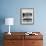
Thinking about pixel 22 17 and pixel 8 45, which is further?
pixel 22 17

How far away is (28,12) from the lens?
4.44 metres

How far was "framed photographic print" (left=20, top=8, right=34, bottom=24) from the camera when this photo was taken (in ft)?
14.6

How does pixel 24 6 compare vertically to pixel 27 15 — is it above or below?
above

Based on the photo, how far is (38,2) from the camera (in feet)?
14.7

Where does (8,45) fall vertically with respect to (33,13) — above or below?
below

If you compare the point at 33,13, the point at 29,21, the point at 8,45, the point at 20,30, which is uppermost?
the point at 33,13

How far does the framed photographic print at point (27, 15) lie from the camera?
4445mm

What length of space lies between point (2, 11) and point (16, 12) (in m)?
0.50

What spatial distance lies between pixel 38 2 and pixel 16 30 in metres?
1.26

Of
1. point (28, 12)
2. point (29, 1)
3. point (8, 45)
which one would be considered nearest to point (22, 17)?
point (28, 12)

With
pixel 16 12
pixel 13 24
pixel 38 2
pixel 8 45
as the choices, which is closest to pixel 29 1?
pixel 38 2

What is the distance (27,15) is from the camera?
14.6 feet

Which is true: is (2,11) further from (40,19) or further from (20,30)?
(40,19)

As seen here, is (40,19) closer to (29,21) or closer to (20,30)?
(29,21)
